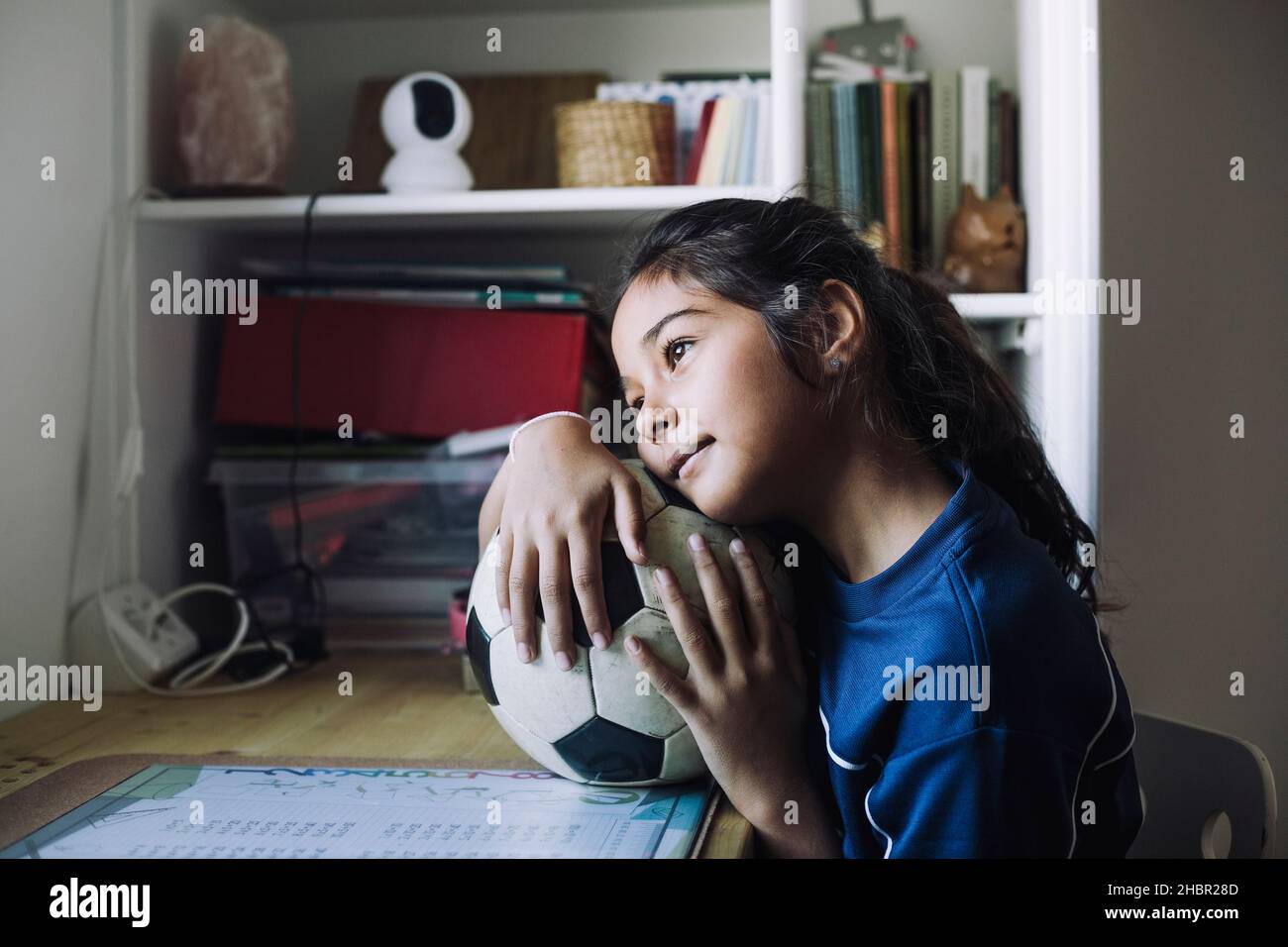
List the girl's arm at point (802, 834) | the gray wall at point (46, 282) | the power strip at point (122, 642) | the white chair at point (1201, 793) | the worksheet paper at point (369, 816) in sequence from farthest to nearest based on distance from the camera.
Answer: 1. the power strip at point (122, 642)
2. the gray wall at point (46, 282)
3. the white chair at point (1201, 793)
4. the girl's arm at point (802, 834)
5. the worksheet paper at point (369, 816)

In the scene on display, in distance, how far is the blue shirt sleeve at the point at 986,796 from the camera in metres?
0.77

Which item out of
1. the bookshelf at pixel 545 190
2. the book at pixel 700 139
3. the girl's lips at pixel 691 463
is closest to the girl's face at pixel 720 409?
the girl's lips at pixel 691 463

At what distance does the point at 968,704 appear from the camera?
77 cm

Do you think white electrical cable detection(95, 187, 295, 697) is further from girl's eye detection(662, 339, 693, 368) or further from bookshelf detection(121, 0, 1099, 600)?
girl's eye detection(662, 339, 693, 368)

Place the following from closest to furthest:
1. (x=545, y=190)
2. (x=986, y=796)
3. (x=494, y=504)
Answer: (x=986, y=796), (x=494, y=504), (x=545, y=190)

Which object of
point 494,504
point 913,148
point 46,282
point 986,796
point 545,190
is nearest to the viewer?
point 986,796

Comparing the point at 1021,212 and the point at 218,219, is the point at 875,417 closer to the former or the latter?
the point at 1021,212

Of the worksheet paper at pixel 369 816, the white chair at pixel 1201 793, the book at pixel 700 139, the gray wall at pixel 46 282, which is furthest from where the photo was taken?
the book at pixel 700 139

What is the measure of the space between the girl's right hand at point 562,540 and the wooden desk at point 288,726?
20 centimetres

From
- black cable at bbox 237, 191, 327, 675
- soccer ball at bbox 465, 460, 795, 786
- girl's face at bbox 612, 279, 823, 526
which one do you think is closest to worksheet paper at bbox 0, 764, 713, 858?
soccer ball at bbox 465, 460, 795, 786

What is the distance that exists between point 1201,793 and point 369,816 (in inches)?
30.9

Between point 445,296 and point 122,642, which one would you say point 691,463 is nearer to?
point 445,296

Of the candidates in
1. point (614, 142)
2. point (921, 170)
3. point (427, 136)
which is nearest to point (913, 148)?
point (921, 170)

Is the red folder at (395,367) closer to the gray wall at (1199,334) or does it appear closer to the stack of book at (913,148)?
the stack of book at (913,148)
